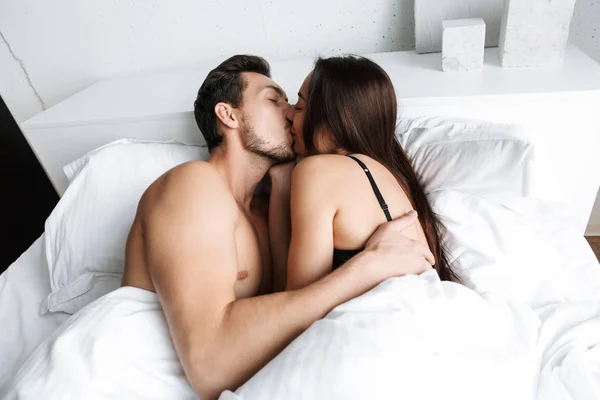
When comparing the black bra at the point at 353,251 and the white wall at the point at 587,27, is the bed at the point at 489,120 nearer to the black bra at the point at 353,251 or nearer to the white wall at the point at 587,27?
the white wall at the point at 587,27

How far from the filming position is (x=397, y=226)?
35.0 inches

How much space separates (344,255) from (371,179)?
0.18 meters

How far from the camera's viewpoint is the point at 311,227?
0.85m

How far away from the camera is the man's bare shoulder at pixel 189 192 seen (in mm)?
861

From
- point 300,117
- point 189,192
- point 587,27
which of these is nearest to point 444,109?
point 300,117

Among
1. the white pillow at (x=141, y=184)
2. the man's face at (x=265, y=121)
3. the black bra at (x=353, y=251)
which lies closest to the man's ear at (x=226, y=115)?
the man's face at (x=265, y=121)

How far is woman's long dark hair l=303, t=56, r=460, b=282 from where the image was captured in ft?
3.28

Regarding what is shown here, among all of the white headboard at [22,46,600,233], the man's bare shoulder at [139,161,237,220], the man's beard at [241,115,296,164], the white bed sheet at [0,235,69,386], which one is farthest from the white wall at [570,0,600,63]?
the white bed sheet at [0,235,69,386]

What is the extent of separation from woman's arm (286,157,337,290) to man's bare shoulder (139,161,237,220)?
16 cm

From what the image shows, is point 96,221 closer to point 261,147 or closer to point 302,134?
point 261,147

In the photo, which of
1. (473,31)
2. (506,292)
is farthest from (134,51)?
(506,292)

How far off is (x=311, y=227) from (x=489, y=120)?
2.31 ft

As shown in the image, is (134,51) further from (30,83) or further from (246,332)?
(246,332)

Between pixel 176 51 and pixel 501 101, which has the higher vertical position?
pixel 176 51
